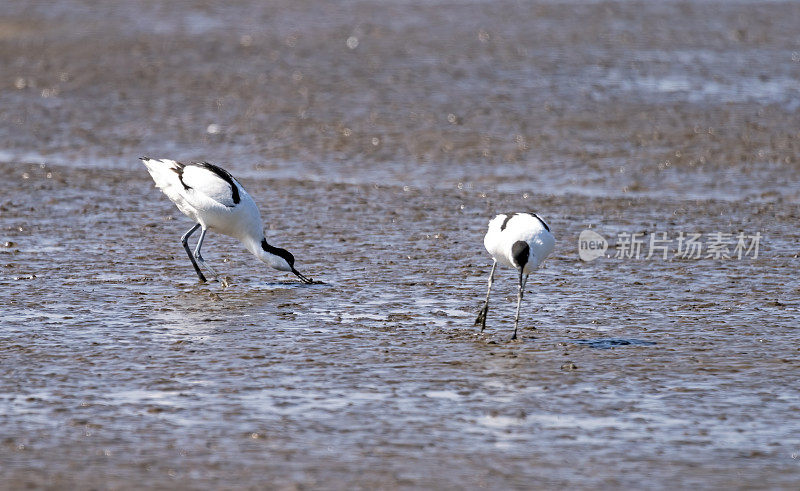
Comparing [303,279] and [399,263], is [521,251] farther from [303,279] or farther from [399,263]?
[399,263]

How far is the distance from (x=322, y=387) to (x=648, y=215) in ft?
19.4

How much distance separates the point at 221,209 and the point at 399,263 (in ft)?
5.29

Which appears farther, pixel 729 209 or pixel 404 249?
pixel 729 209

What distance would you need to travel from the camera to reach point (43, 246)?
35.7ft

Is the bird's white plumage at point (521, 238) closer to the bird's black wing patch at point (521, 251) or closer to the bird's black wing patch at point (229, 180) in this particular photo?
the bird's black wing patch at point (521, 251)

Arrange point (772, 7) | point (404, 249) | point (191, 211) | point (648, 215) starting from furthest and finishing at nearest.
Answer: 1. point (772, 7)
2. point (648, 215)
3. point (404, 249)
4. point (191, 211)

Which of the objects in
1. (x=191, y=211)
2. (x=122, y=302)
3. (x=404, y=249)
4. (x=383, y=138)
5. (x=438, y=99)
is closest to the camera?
(x=122, y=302)

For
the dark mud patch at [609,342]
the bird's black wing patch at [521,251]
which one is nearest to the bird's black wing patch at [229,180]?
the bird's black wing patch at [521,251]

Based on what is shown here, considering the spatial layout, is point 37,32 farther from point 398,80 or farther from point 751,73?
point 751,73

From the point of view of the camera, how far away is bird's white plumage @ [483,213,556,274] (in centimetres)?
801

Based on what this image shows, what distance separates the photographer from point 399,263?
10.5 m

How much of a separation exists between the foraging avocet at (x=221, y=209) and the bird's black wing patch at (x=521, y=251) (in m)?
2.40

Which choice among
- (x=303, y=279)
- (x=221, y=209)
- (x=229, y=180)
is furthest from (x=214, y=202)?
(x=303, y=279)

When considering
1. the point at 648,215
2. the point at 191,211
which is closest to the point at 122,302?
the point at 191,211
